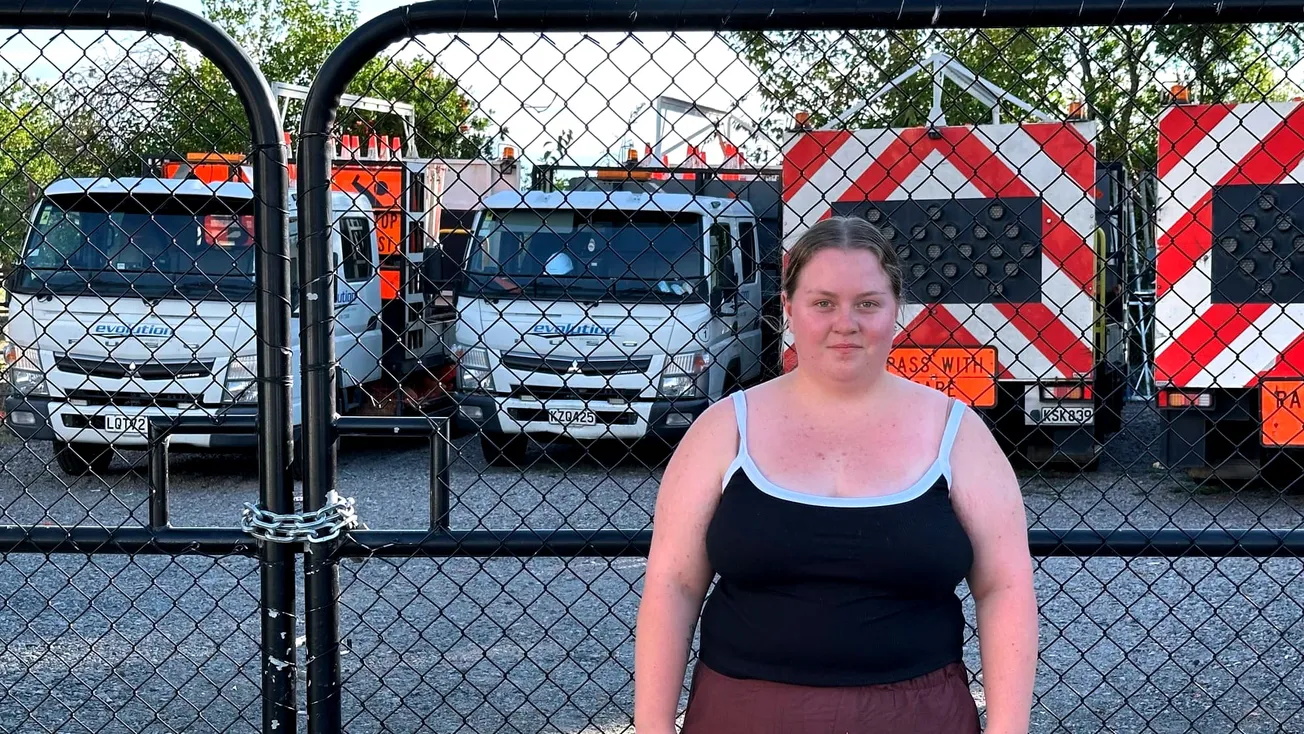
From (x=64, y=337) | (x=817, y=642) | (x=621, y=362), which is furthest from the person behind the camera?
(x=621, y=362)

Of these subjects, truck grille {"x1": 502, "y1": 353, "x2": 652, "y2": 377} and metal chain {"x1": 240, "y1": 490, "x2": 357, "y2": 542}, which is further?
truck grille {"x1": 502, "y1": 353, "x2": 652, "y2": 377}

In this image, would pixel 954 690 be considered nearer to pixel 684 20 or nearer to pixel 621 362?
pixel 684 20

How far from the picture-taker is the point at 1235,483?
8680 millimetres

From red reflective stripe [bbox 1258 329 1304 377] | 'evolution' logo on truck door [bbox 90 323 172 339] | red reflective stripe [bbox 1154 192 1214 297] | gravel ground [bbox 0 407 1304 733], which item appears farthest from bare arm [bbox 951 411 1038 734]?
'evolution' logo on truck door [bbox 90 323 172 339]

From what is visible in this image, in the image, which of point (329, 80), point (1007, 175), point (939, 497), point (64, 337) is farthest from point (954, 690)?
point (64, 337)

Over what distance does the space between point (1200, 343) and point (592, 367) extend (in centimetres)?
357

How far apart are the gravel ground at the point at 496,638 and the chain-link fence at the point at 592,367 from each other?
32 millimetres

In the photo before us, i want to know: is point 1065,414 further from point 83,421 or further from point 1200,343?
point 83,421

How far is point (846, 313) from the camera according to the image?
2066 millimetres

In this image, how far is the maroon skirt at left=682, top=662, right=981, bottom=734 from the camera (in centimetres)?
202

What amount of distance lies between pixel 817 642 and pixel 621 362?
23.9ft

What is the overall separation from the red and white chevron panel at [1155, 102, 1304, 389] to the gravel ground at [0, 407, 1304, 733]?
94cm

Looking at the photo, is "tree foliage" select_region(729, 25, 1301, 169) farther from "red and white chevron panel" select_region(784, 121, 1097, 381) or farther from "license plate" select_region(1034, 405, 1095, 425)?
"license plate" select_region(1034, 405, 1095, 425)

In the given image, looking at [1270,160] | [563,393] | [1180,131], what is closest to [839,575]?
[1180,131]
